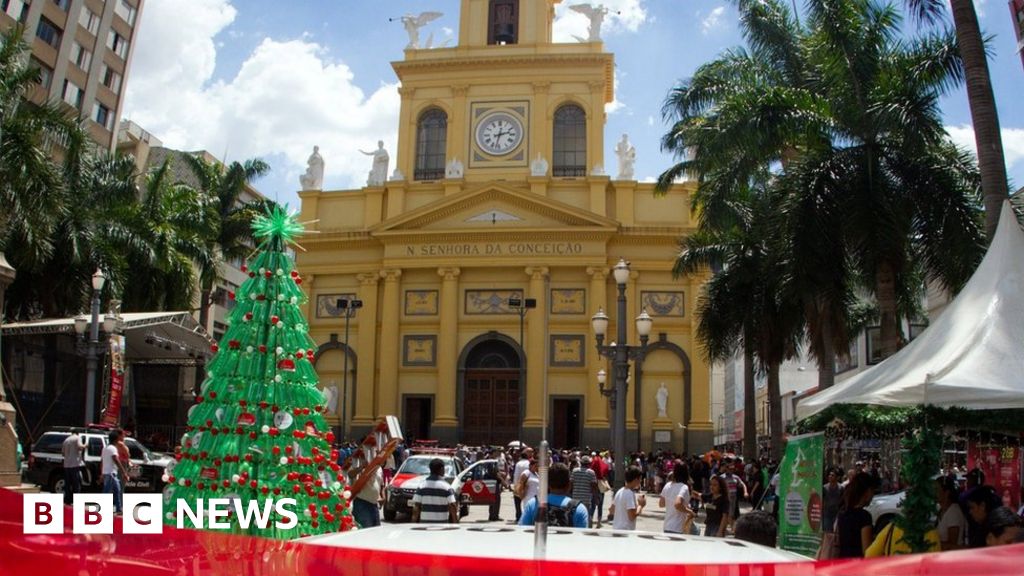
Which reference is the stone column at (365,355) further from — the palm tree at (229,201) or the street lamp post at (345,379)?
the palm tree at (229,201)

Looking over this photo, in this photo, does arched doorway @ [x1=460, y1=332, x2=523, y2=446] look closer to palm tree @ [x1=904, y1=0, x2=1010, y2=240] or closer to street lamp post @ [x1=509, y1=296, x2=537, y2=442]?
street lamp post @ [x1=509, y1=296, x2=537, y2=442]

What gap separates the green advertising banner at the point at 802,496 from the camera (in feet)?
32.8

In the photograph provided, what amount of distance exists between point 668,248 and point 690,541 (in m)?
40.6

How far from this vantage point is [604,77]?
47.2m

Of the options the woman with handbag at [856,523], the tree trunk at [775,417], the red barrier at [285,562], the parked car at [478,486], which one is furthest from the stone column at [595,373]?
the red barrier at [285,562]

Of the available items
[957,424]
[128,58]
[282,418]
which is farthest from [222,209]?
[957,424]

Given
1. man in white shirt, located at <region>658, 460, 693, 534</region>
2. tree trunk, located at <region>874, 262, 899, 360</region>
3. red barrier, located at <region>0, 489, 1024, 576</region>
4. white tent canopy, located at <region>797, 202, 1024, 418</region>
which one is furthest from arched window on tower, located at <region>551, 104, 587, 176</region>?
red barrier, located at <region>0, 489, 1024, 576</region>

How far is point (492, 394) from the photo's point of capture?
43.6m

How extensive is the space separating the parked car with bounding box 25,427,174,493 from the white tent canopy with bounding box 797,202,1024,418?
53.5 ft

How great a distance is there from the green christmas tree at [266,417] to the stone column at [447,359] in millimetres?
32496

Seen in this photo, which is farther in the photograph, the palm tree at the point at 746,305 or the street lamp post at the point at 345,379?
the street lamp post at the point at 345,379

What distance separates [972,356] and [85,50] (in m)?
50.1

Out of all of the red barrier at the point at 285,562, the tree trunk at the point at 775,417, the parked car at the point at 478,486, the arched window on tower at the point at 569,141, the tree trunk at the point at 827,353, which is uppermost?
the arched window on tower at the point at 569,141

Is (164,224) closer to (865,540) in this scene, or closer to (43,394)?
(43,394)
